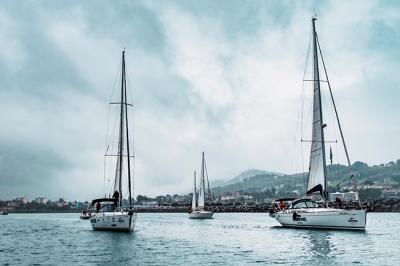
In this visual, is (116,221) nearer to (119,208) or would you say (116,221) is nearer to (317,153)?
(119,208)

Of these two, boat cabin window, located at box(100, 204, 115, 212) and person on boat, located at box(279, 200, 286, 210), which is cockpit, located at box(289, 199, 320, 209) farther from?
boat cabin window, located at box(100, 204, 115, 212)

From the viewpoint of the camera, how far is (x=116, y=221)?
6000 cm

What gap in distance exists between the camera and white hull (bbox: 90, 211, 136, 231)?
59531 mm

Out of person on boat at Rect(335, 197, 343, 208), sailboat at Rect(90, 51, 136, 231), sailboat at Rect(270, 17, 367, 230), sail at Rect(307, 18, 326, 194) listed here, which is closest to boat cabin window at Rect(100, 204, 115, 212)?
sailboat at Rect(90, 51, 136, 231)

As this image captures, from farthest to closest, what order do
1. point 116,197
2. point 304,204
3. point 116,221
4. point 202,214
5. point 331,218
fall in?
point 202,214 → point 304,204 → point 116,197 → point 116,221 → point 331,218

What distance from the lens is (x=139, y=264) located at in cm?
3497

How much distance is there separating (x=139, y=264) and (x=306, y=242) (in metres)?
20.5

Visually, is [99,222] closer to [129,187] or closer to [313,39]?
[129,187]

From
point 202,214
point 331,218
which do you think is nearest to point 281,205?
point 331,218

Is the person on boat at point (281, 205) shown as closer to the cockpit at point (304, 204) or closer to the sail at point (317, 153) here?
the cockpit at point (304, 204)

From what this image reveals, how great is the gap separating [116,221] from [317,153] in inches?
1086

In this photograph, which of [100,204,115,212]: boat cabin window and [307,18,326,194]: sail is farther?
[307,18,326,194]: sail

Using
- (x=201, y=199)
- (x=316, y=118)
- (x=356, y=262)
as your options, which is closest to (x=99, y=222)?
(x=316, y=118)

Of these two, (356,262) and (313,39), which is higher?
(313,39)
